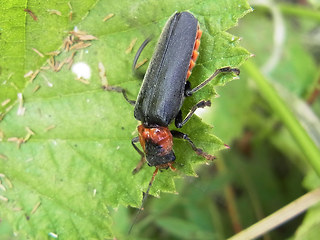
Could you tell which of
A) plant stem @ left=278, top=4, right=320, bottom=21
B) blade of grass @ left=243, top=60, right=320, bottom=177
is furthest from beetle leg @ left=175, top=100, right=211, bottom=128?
plant stem @ left=278, top=4, right=320, bottom=21

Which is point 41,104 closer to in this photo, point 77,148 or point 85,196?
point 77,148

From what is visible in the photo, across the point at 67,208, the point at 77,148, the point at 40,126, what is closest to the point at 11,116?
the point at 40,126

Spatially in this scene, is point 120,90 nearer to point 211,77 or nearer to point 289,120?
point 211,77

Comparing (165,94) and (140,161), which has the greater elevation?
(165,94)

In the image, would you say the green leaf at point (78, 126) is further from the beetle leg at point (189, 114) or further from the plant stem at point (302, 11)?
the plant stem at point (302, 11)

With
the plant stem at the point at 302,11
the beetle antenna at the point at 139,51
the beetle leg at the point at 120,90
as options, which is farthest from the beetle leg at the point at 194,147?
the plant stem at the point at 302,11

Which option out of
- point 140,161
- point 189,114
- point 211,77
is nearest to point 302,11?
point 211,77
